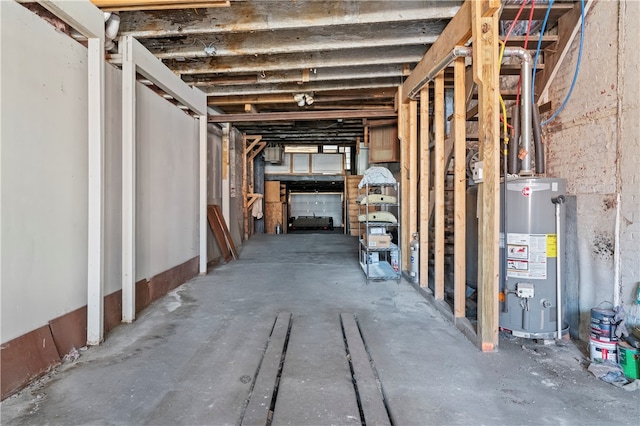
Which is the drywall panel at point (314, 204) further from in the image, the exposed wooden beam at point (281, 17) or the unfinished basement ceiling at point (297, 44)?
the exposed wooden beam at point (281, 17)

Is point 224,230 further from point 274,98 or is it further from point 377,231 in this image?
point 377,231

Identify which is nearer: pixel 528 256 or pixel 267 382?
pixel 267 382

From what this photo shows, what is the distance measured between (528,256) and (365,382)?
1.64 metres

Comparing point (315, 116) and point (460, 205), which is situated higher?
point (315, 116)

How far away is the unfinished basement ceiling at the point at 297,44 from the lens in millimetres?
3260

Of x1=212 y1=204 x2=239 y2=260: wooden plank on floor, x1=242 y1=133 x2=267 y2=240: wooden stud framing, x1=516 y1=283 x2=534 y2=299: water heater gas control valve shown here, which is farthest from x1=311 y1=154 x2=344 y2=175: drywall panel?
x1=516 y1=283 x2=534 y2=299: water heater gas control valve

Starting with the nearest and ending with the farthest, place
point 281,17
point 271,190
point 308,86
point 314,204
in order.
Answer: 1. point 281,17
2. point 308,86
3. point 271,190
4. point 314,204

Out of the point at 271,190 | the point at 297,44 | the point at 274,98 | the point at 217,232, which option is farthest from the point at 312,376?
the point at 271,190

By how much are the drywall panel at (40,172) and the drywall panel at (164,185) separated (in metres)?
0.98

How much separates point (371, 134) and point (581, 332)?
5.03 meters

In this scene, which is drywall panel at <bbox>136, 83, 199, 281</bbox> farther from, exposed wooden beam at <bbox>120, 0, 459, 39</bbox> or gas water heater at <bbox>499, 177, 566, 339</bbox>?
gas water heater at <bbox>499, 177, 566, 339</bbox>

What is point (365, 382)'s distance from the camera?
2084 millimetres

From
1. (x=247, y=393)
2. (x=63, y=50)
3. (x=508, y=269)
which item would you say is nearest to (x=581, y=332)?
(x=508, y=269)

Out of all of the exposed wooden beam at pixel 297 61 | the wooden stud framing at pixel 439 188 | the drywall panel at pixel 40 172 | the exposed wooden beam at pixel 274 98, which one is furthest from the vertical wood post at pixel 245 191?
the drywall panel at pixel 40 172
